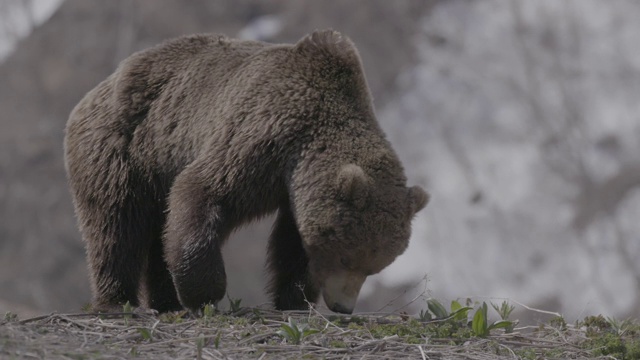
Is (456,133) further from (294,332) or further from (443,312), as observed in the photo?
(294,332)

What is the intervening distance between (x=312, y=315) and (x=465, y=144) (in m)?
21.0

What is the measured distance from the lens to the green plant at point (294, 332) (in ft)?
20.9

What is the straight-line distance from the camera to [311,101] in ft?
25.6

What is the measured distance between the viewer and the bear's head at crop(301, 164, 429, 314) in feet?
24.1

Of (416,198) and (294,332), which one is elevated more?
(416,198)

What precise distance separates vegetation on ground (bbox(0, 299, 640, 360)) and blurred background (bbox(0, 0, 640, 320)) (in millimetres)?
A: 15878

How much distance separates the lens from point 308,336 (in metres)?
6.50

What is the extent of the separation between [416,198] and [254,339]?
1.85 metres

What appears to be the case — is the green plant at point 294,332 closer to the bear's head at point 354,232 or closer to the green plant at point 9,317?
the bear's head at point 354,232

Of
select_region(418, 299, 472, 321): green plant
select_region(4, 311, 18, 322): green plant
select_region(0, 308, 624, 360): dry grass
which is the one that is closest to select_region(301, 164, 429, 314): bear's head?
select_region(0, 308, 624, 360): dry grass

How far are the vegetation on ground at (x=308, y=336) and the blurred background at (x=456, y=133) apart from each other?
15.9m

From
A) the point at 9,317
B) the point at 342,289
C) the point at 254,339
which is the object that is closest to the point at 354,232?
the point at 342,289

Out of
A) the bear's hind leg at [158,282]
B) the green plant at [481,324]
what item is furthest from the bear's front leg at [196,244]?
the green plant at [481,324]

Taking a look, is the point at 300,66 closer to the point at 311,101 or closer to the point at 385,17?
the point at 311,101
